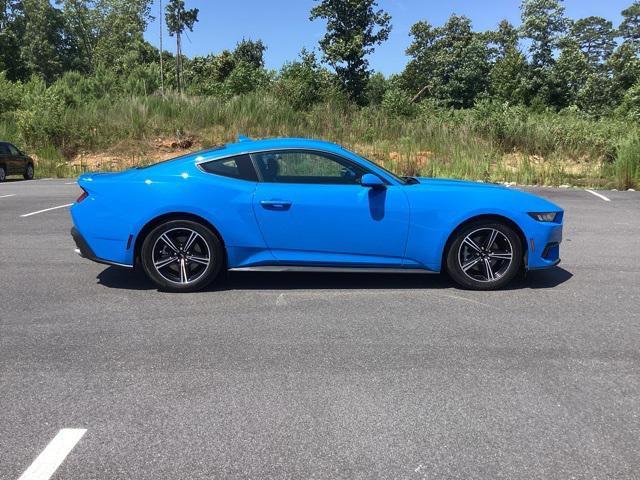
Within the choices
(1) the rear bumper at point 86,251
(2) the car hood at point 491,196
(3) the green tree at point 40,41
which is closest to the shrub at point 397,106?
(2) the car hood at point 491,196

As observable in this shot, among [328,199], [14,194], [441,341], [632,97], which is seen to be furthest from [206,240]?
[632,97]

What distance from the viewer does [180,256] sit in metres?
5.51

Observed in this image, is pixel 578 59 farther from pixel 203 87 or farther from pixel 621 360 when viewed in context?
pixel 621 360

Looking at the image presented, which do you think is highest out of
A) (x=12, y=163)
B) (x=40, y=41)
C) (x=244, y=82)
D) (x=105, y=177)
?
(x=40, y=41)

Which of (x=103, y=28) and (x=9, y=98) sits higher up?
(x=103, y=28)

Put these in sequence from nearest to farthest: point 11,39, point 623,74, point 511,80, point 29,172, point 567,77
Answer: point 29,172
point 511,80
point 567,77
point 623,74
point 11,39

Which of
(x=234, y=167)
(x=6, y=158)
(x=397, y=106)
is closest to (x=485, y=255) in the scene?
(x=234, y=167)

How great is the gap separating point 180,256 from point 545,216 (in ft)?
11.5

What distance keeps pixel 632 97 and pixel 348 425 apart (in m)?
41.6

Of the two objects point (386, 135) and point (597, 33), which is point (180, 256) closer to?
point (386, 135)

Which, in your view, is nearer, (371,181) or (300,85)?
(371,181)

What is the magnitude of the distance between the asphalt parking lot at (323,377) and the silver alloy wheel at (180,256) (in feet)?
0.75

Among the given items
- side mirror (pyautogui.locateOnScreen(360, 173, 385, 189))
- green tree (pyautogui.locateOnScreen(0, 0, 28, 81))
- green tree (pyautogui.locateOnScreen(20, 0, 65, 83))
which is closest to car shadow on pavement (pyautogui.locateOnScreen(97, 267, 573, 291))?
side mirror (pyautogui.locateOnScreen(360, 173, 385, 189))

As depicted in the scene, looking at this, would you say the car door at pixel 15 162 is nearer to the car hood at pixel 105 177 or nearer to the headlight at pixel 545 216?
the car hood at pixel 105 177
